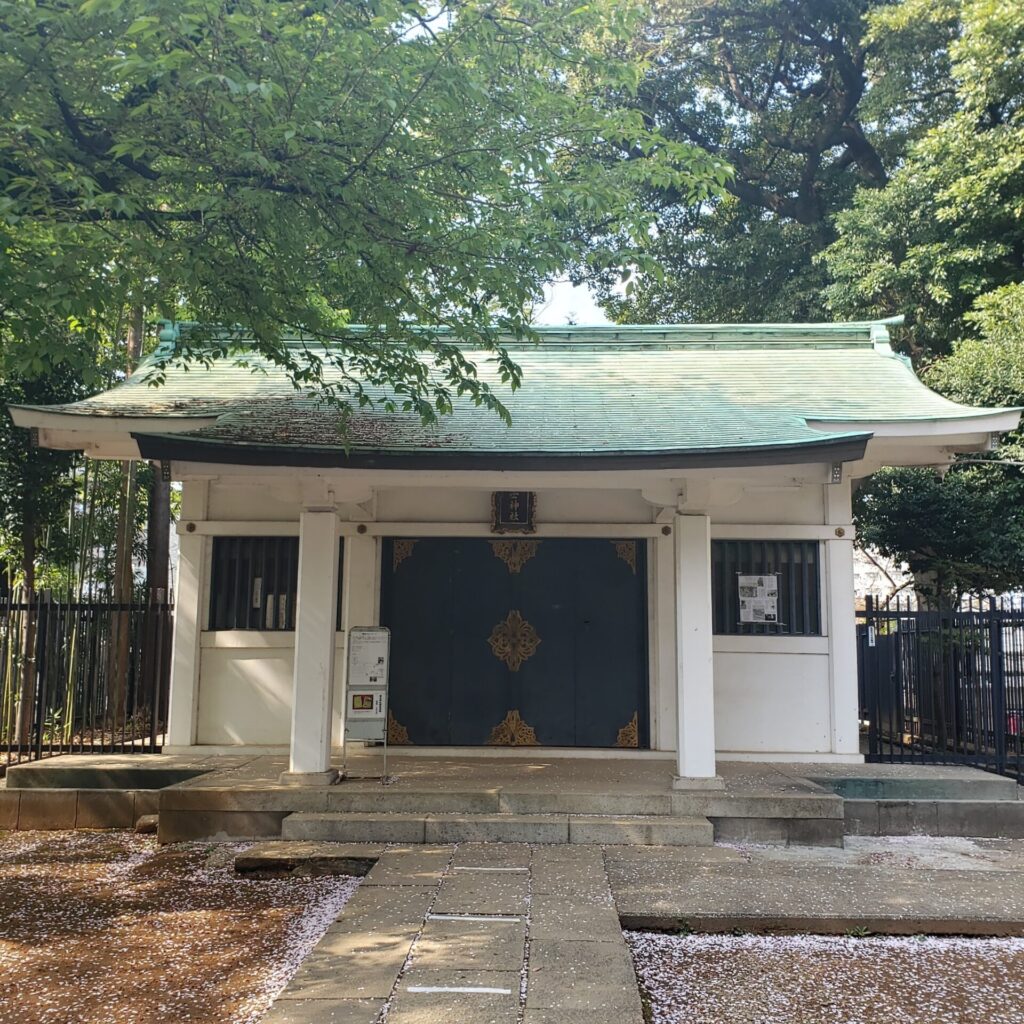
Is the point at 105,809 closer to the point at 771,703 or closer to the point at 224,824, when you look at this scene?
the point at 224,824

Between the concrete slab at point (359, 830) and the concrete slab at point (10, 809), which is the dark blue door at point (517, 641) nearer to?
the concrete slab at point (359, 830)

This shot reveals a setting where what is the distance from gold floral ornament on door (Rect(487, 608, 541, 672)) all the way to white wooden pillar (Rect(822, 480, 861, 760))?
9.80 feet

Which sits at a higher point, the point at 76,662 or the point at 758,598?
Answer: the point at 758,598

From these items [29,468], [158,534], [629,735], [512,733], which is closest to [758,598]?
[629,735]

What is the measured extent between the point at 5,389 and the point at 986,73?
1615 cm

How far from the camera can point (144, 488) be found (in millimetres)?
13727

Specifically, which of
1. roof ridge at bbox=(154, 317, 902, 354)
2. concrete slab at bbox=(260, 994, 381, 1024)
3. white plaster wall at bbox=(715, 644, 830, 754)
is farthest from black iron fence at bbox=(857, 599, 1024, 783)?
concrete slab at bbox=(260, 994, 381, 1024)

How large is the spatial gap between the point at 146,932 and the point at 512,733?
422 cm

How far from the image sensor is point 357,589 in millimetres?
8719

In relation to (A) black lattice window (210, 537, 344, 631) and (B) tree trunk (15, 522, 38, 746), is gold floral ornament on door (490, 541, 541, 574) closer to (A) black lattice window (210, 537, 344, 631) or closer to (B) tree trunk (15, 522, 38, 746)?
(A) black lattice window (210, 537, 344, 631)

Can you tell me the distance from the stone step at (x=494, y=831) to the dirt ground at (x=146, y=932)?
508 millimetres

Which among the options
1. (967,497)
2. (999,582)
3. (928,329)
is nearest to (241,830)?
(967,497)

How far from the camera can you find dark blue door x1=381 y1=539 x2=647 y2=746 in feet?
28.3

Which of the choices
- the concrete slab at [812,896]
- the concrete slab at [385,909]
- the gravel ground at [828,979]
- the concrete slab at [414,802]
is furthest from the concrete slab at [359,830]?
the gravel ground at [828,979]
